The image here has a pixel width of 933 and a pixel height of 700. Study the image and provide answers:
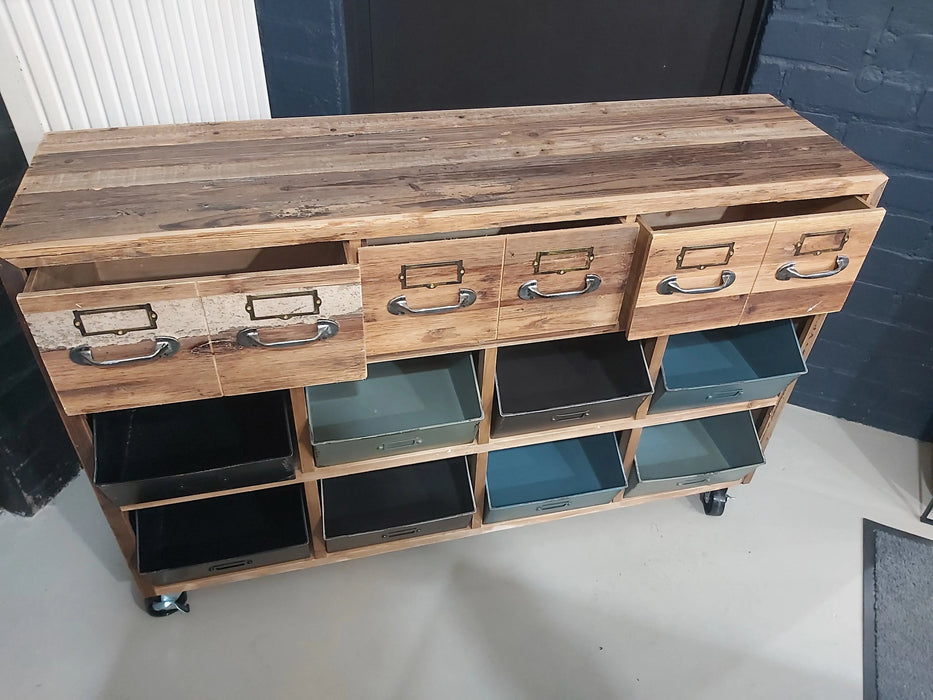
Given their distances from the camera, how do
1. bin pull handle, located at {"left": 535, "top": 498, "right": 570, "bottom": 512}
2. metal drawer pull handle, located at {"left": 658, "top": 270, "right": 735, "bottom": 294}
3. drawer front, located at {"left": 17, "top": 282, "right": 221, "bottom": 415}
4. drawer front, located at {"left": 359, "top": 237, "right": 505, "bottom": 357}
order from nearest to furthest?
drawer front, located at {"left": 17, "top": 282, "right": 221, "bottom": 415} < drawer front, located at {"left": 359, "top": 237, "right": 505, "bottom": 357} < metal drawer pull handle, located at {"left": 658, "top": 270, "right": 735, "bottom": 294} < bin pull handle, located at {"left": 535, "top": 498, "right": 570, "bottom": 512}

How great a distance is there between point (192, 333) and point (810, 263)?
3.54 ft

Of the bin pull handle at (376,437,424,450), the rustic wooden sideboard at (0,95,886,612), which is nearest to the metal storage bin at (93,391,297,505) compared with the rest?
the rustic wooden sideboard at (0,95,886,612)

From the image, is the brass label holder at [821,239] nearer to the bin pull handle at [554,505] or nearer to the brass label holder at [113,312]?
the bin pull handle at [554,505]

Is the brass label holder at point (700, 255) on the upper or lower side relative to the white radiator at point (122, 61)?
lower

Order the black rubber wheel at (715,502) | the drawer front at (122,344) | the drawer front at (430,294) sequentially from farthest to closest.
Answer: the black rubber wheel at (715,502) → the drawer front at (430,294) → the drawer front at (122,344)

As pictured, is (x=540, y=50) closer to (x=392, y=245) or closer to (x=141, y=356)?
(x=392, y=245)

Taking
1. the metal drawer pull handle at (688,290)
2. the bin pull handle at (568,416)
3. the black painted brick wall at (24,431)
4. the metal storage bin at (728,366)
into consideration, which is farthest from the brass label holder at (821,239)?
the black painted brick wall at (24,431)

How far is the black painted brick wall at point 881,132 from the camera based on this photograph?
1.59 meters

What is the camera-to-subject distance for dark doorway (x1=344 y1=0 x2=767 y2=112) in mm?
1719

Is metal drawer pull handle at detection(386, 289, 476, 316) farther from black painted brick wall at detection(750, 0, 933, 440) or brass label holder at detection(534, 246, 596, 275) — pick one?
black painted brick wall at detection(750, 0, 933, 440)

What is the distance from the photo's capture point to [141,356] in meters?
1.08

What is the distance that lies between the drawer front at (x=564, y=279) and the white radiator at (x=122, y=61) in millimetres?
867

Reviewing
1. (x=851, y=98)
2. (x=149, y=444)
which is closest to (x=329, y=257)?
(x=149, y=444)

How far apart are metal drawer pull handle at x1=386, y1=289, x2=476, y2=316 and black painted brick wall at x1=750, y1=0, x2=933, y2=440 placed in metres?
1.00
